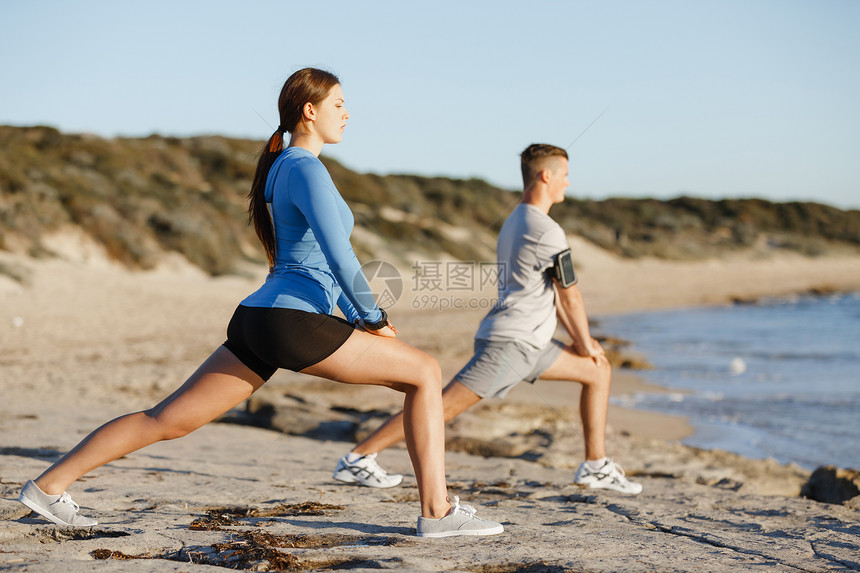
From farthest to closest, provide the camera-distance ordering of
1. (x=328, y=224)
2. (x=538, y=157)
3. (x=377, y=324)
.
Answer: (x=538, y=157), (x=377, y=324), (x=328, y=224)

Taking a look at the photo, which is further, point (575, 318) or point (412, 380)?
point (575, 318)

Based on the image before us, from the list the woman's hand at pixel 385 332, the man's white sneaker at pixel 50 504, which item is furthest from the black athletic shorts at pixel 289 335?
the man's white sneaker at pixel 50 504

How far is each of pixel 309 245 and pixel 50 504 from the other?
1.40 meters

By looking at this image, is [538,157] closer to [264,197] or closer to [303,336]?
[264,197]

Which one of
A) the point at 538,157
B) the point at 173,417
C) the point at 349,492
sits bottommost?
the point at 349,492

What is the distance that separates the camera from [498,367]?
4098 millimetres

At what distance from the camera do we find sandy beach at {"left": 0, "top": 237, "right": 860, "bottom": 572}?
109 inches

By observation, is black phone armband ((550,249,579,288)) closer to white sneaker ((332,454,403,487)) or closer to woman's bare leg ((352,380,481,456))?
woman's bare leg ((352,380,481,456))

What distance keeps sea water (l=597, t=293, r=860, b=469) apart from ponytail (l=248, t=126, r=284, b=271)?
18.4ft

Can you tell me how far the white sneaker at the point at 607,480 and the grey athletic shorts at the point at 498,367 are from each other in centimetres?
74

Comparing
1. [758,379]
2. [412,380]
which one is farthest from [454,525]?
[758,379]

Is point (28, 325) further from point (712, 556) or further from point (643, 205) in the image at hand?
point (643, 205)

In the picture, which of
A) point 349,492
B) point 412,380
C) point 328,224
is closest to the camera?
point 328,224

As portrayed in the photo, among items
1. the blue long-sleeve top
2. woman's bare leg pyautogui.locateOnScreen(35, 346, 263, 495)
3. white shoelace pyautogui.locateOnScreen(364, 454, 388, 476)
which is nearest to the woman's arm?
the blue long-sleeve top
